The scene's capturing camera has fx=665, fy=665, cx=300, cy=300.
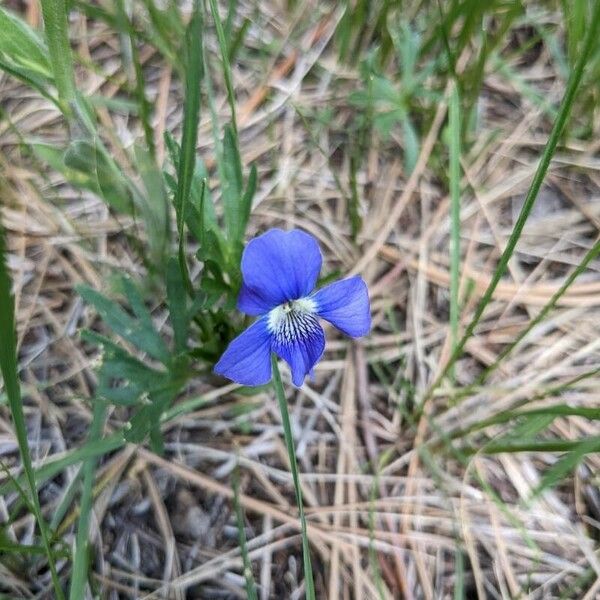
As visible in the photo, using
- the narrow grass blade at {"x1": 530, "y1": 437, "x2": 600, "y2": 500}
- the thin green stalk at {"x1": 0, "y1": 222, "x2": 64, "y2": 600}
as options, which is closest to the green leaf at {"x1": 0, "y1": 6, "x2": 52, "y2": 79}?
the thin green stalk at {"x1": 0, "y1": 222, "x2": 64, "y2": 600}

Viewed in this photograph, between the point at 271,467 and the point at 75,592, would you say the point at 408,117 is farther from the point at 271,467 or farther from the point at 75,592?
the point at 75,592

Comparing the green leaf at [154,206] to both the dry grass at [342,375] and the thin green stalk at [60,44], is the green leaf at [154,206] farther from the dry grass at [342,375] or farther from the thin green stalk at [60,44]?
the thin green stalk at [60,44]

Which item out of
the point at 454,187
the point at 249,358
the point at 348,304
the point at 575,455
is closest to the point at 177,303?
the point at 249,358

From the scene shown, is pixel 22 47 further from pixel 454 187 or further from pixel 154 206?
pixel 454 187

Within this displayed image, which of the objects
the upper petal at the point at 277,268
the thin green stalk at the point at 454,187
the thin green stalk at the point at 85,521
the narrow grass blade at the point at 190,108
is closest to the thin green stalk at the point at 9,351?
the thin green stalk at the point at 85,521

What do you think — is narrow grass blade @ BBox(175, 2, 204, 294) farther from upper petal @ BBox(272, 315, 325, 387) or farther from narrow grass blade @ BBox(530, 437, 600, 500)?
narrow grass blade @ BBox(530, 437, 600, 500)

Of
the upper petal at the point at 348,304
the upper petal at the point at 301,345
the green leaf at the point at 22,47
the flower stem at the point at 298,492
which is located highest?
the green leaf at the point at 22,47
